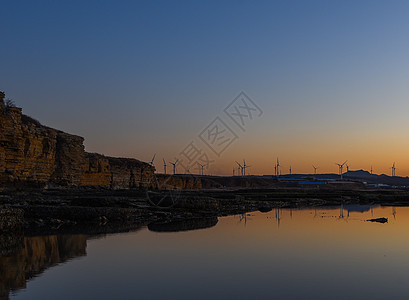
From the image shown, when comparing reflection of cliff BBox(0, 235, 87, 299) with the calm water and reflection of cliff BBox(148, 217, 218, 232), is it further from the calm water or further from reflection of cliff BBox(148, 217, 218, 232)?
reflection of cliff BBox(148, 217, 218, 232)

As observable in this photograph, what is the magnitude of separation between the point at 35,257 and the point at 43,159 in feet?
111

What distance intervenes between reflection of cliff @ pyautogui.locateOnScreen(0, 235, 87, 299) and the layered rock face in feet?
75.5

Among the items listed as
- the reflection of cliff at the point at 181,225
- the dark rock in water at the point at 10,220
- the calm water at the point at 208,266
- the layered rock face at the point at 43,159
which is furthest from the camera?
the layered rock face at the point at 43,159

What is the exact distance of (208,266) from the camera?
9844 millimetres

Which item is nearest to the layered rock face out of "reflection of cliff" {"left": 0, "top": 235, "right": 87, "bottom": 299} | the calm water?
"reflection of cliff" {"left": 0, "top": 235, "right": 87, "bottom": 299}

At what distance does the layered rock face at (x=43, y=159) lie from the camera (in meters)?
33.6

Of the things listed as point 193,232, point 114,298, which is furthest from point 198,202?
point 114,298

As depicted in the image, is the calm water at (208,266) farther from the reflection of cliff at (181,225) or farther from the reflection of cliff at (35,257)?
the reflection of cliff at (181,225)

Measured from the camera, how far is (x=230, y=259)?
10664 mm

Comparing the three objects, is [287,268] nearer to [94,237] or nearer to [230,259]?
[230,259]

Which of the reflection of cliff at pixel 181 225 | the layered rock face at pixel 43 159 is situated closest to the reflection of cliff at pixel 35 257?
the reflection of cliff at pixel 181 225

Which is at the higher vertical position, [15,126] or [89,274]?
[15,126]

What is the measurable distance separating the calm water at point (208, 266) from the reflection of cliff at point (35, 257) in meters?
0.02

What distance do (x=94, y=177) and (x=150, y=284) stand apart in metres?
52.4
